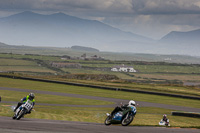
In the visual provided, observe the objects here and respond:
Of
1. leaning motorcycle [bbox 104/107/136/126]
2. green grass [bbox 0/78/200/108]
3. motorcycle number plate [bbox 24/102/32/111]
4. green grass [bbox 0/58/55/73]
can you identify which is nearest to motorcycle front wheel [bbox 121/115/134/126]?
leaning motorcycle [bbox 104/107/136/126]

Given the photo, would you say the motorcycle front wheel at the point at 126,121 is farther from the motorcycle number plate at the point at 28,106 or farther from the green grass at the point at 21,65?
the green grass at the point at 21,65

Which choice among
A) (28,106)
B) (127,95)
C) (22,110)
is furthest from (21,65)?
(22,110)

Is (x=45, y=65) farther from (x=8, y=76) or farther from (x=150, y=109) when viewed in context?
(x=150, y=109)

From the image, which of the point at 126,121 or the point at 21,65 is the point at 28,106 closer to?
the point at 126,121

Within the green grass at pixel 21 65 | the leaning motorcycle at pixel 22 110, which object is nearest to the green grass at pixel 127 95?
the leaning motorcycle at pixel 22 110

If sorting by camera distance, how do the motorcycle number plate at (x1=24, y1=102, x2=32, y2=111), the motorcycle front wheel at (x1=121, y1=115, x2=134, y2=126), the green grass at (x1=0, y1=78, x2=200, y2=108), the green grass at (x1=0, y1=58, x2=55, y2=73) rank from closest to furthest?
the motorcycle number plate at (x1=24, y1=102, x2=32, y2=111)
the motorcycle front wheel at (x1=121, y1=115, x2=134, y2=126)
the green grass at (x1=0, y1=78, x2=200, y2=108)
the green grass at (x1=0, y1=58, x2=55, y2=73)

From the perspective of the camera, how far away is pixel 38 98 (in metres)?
50.3

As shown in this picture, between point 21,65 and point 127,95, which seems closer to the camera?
point 127,95

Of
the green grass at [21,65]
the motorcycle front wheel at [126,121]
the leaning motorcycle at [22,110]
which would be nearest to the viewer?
the leaning motorcycle at [22,110]

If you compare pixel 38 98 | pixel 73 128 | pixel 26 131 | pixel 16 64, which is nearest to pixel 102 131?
pixel 73 128

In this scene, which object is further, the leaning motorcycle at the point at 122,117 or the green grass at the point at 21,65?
the green grass at the point at 21,65

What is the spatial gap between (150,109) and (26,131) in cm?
3053

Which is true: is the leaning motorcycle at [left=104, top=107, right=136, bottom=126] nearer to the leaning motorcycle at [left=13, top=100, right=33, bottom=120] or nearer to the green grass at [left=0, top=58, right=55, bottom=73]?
the leaning motorcycle at [left=13, top=100, right=33, bottom=120]

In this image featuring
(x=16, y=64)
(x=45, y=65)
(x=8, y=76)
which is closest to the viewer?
(x=8, y=76)
